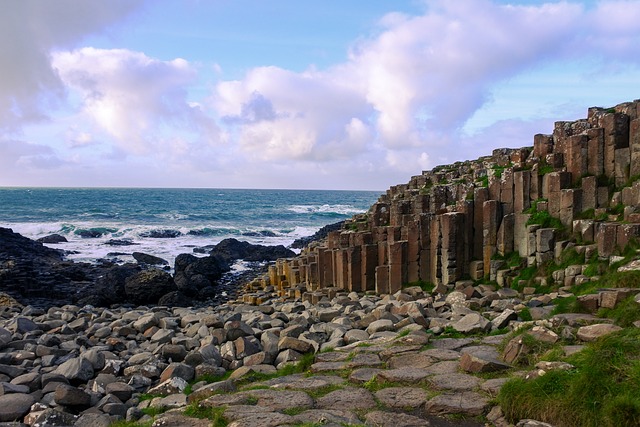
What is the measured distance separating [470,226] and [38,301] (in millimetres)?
17212

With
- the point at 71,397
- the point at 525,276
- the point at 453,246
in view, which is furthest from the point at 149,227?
the point at 71,397

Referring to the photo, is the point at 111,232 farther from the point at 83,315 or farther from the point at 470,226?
the point at 470,226

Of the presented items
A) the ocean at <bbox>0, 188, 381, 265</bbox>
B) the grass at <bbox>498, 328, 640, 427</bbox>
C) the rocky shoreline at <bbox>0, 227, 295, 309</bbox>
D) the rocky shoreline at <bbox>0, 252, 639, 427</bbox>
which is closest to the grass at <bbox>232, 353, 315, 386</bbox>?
the rocky shoreline at <bbox>0, 252, 639, 427</bbox>

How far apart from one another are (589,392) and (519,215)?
9154 millimetres

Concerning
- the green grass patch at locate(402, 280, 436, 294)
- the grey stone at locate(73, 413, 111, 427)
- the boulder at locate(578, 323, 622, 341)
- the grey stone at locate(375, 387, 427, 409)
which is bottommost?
the grey stone at locate(73, 413, 111, 427)

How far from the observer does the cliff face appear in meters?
12.2

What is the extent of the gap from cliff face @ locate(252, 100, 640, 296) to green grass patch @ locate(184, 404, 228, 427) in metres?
8.73

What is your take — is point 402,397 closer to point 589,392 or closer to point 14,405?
point 589,392

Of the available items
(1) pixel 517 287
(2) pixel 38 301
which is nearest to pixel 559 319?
(1) pixel 517 287

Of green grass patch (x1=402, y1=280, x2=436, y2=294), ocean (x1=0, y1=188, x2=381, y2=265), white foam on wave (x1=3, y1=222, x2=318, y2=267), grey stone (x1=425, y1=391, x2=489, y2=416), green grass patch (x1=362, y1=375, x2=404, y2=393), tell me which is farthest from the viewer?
ocean (x1=0, y1=188, x2=381, y2=265)

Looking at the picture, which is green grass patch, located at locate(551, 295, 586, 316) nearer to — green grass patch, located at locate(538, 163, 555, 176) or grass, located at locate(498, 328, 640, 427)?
grass, located at locate(498, 328, 640, 427)

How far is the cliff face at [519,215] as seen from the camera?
12.2m

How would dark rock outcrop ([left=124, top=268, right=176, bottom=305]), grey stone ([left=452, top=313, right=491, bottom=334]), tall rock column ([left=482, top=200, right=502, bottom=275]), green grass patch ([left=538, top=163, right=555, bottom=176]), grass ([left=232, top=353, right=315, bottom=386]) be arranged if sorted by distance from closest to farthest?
grass ([left=232, top=353, right=315, bottom=386]) < grey stone ([left=452, top=313, right=491, bottom=334]) < green grass patch ([left=538, top=163, right=555, bottom=176]) < tall rock column ([left=482, top=200, right=502, bottom=275]) < dark rock outcrop ([left=124, top=268, right=176, bottom=305])

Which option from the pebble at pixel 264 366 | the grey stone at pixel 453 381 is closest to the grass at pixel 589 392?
the pebble at pixel 264 366
